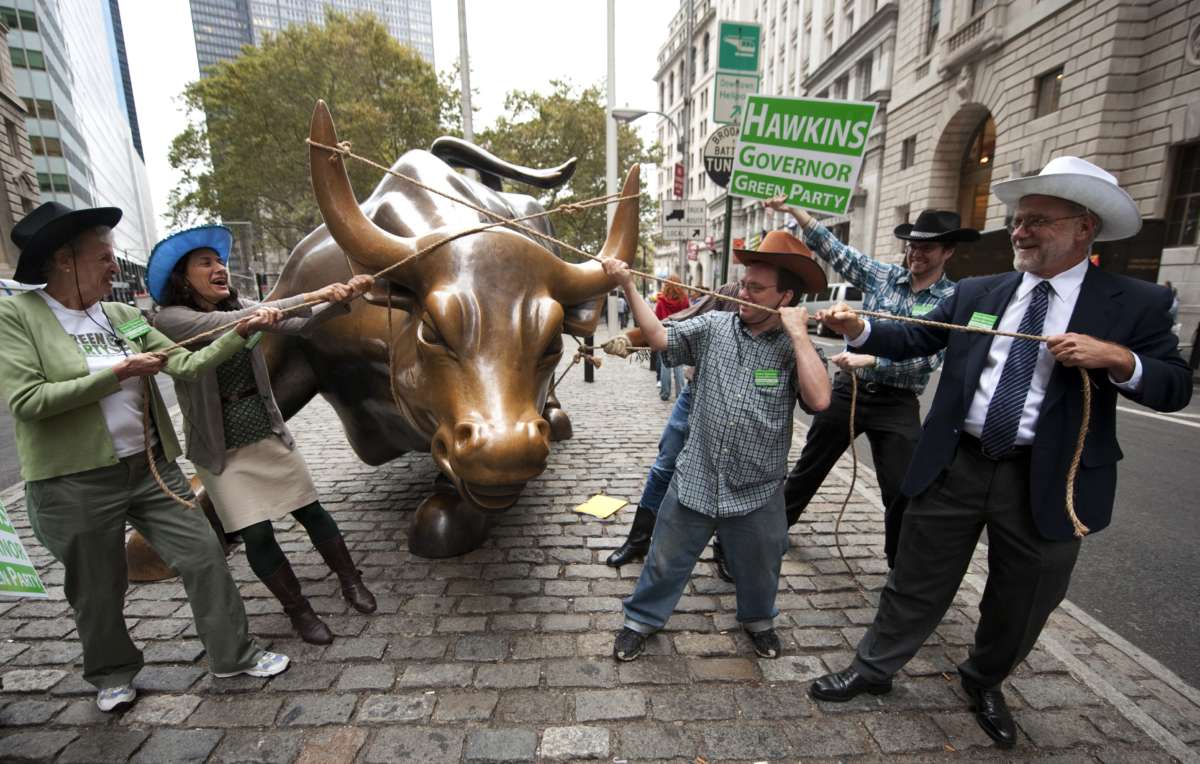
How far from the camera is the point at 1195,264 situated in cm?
1171

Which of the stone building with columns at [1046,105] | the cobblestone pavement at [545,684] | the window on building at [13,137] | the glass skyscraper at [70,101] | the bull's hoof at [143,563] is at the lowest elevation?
the cobblestone pavement at [545,684]

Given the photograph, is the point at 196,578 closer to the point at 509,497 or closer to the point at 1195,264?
the point at 509,497

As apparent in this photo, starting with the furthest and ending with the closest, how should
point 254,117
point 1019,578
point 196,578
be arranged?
point 254,117 < point 196,578 < point 1019,578

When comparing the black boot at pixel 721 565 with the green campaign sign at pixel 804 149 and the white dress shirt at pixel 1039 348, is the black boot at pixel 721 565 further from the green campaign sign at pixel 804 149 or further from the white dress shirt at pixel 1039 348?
the green campaign sign at pixel 804 149

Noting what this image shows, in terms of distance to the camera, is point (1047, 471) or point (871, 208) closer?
point (1047, 471)

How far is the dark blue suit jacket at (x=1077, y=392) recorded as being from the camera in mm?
1776

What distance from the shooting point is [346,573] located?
9.75 ft

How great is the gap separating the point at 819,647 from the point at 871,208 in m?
26.6

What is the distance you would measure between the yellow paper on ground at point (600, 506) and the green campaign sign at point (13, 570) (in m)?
3.01

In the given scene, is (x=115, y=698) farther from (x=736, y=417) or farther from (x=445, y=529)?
(x=736, y=417)

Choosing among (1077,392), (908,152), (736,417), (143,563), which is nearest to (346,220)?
(736,417)

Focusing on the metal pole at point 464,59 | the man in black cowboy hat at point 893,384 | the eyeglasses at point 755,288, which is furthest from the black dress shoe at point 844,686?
the metal pole at point 464,59

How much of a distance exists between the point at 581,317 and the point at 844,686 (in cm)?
211

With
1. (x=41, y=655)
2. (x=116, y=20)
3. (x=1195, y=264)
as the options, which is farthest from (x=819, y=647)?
(x=116, y=20)
